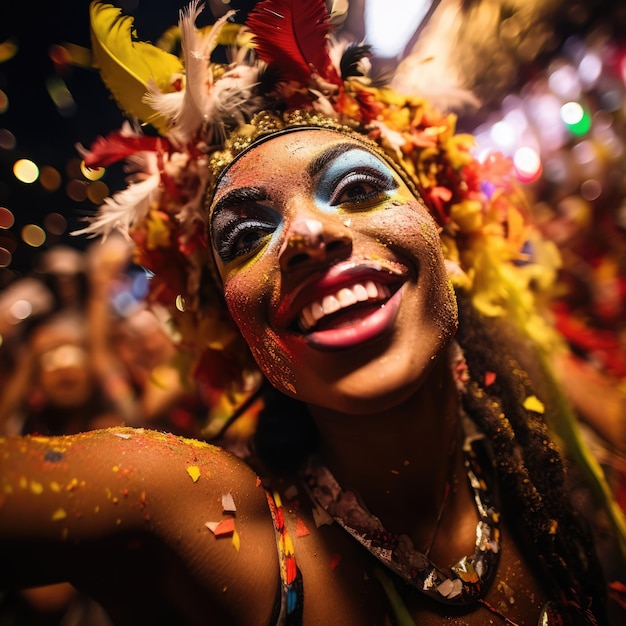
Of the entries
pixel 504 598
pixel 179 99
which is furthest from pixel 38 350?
pixel 504 598

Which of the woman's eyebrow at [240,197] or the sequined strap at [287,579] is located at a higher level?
the woman's eyebrow at [240,197]

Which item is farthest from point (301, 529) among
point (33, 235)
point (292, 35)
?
point (33, 235)

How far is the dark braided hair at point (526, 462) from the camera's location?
1297mm

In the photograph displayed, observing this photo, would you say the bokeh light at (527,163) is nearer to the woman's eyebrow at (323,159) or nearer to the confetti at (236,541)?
the woman's eyebrow at (323,159)

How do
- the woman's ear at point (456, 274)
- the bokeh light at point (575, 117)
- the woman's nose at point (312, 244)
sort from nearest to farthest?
the woman's nose at point (312, 244) → the woman's ear at point (456, 274) → the bokeh light at point (575, 117)

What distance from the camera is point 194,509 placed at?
0.94m

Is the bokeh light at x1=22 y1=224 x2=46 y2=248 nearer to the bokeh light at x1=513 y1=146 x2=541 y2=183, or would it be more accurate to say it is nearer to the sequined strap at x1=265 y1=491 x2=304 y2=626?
the sequined strap at x1=265 y1=491 x2=304 y2=626

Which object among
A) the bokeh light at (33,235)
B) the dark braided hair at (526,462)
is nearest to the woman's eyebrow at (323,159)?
the dark braided hair at (526,462)

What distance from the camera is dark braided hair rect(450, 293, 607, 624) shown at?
1297mm

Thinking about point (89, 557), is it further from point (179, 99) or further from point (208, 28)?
point (208, 28)

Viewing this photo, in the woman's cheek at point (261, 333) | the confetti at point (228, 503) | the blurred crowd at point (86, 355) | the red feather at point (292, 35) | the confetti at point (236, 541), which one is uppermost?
the red feather at point (292, 35)

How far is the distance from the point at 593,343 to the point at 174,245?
2331mm

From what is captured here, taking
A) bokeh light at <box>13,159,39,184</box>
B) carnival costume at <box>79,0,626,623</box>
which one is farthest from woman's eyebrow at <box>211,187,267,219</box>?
bokeh light at <box>13,159,39,184</box>

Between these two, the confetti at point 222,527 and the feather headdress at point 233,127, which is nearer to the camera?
the confetti at point 222,527
